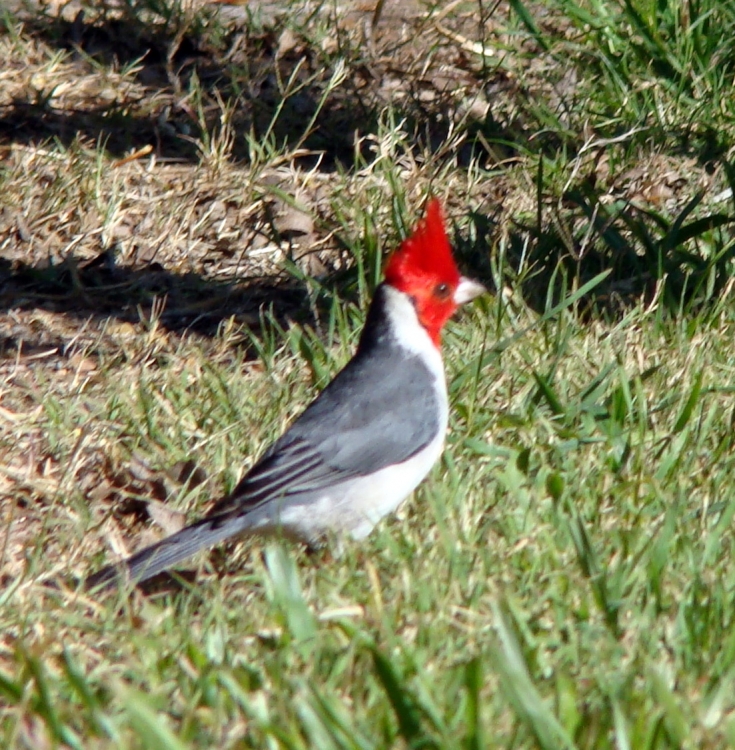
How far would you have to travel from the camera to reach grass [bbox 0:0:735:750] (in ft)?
8.95

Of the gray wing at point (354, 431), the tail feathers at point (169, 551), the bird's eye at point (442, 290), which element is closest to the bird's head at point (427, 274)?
the bird's eye at point (442, 290)

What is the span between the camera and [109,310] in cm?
509

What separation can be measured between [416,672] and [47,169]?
351 cm

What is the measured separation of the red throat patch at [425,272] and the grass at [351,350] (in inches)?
10.7

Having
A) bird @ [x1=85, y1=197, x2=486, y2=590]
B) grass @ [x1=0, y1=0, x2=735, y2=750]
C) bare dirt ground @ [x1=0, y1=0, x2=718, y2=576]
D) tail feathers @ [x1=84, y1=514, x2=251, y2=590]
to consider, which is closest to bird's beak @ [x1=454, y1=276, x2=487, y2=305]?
bird @ [x1=85, y1=197, x2=486, y2=590]

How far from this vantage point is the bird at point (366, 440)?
140 inches

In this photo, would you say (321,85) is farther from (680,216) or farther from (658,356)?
(658,356)

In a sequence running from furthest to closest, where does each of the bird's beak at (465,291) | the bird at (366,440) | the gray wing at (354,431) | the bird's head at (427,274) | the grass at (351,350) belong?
the bird's beak at (465,291)
the bird's head at (427,274)
the gray wing at (354,431)
the bird at (366,440)
the grass at (351,350)

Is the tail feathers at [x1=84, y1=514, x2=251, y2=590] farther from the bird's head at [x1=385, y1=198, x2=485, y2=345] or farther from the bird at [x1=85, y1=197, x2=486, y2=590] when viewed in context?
the bird's head at [x1=385, y1=198, x2=485, y2=345]

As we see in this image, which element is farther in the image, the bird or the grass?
the bird

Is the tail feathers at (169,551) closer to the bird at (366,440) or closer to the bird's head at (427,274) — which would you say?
the bird at (366,440)

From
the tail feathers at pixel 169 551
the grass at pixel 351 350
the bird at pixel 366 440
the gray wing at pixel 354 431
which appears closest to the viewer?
the grass at pixel 351 350

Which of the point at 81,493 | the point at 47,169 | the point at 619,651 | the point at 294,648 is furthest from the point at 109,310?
the point at 619,651

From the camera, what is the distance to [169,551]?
11.3ft
